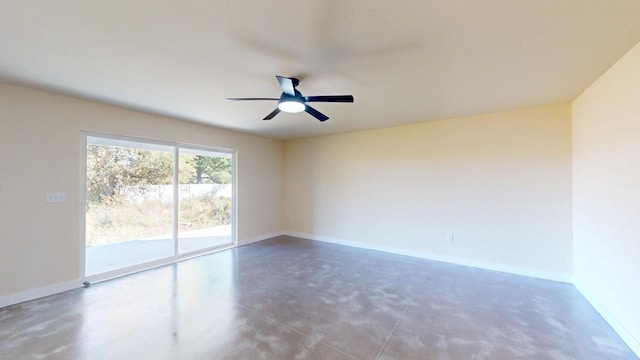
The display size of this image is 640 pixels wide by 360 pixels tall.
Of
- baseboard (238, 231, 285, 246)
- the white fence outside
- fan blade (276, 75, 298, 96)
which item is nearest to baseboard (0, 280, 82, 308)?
the white fence outside

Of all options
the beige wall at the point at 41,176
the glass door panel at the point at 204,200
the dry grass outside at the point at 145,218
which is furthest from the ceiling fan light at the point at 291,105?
the dry grass outside at the point at 145,218

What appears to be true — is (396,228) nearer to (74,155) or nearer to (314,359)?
(314,359)

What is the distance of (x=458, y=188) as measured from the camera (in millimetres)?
4293

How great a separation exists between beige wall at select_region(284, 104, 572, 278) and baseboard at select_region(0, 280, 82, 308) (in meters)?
4.13

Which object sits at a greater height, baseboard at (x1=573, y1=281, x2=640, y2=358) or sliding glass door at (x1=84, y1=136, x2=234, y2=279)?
sliding glass door at (x1=84, y1=136, x2=234, y2=279)

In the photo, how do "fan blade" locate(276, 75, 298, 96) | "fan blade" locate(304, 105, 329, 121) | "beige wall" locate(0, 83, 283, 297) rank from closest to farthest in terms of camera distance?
"fan blade" locate(276, 75, 298, 96) < "fan blade" locate(304, 105, 329, 121) < "beige wall" locate(0, 83, 283, 297)

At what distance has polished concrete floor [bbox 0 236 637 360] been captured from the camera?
2094mm

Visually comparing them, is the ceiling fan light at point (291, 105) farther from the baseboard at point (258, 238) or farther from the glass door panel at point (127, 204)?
the baseboard at point (258, 238)

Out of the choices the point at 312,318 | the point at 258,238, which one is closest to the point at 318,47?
the point at 312,318

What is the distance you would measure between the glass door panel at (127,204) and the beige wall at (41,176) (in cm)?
21

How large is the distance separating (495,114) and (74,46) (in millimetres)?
5164

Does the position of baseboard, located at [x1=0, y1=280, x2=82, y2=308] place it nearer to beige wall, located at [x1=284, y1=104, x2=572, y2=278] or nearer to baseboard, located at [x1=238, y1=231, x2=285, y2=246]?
baseboard, located at [x1=238, y1=231, x2=285, y2=246]

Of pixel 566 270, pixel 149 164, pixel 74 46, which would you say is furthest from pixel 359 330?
pixel 149 164

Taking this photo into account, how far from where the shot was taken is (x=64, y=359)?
198 centimetres
